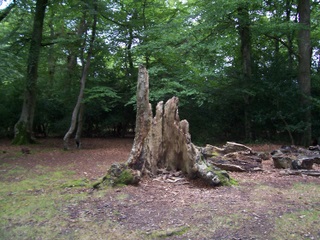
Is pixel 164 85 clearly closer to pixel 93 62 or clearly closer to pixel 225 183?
pixel 93 62

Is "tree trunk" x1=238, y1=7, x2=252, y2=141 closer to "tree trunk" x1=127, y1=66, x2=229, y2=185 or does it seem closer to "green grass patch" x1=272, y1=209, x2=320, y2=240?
"tree trunk" x1=127, y1=66, x2=229, y2=185

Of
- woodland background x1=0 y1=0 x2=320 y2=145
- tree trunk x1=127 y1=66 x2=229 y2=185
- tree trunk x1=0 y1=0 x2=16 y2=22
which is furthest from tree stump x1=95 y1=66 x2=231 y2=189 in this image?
tree trunk x1=0 y1=0 x2=16 y2=22

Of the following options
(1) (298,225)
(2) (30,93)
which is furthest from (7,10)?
(1) (298,225)

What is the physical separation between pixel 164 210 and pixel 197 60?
995 centimetres

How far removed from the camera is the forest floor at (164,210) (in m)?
3.81

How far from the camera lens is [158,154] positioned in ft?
23.3

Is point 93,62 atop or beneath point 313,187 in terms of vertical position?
atop


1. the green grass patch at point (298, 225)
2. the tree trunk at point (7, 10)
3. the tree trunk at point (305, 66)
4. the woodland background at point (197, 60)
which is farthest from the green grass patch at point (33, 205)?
the tree trunk at point (305, 66)

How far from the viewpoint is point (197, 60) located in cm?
1347

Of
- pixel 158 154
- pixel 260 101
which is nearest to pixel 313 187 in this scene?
pixel 158 154

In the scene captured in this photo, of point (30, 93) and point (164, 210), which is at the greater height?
point (30, 93)

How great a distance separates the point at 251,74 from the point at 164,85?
4616 millimetres

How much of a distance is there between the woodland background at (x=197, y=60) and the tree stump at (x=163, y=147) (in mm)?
5089

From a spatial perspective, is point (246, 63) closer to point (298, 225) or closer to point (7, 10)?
point (7, 10)
